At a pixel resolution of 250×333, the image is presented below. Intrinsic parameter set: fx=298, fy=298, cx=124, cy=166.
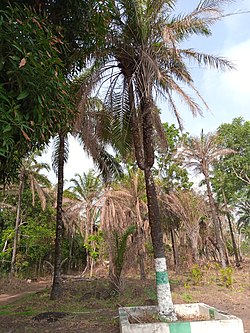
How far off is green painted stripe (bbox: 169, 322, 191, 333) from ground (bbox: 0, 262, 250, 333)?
63.0 inches

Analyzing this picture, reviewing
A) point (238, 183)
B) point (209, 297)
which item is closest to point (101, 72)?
point (209, 297)

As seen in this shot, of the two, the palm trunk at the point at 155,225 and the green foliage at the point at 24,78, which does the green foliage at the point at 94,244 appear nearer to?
the palm trunk at the point at 155,225

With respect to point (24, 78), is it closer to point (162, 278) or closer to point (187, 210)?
point (162, 278)

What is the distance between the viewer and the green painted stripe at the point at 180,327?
6090mm

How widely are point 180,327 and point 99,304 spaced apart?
18.1 feet

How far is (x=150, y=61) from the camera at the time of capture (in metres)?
7.18

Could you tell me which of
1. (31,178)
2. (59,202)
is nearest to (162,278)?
(59,202)

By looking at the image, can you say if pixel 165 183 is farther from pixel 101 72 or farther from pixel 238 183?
pixel 101 72

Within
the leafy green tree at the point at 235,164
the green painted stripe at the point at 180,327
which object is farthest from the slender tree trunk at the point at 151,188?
the leafy green tree at the point at 235,164

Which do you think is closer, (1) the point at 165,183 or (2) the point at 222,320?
(2) the point at 222,320

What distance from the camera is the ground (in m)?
7.91

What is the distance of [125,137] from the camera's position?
10.2 m

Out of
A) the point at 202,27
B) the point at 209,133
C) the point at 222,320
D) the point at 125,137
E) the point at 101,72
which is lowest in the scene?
the point at 222,320

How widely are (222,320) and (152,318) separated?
1702mm
